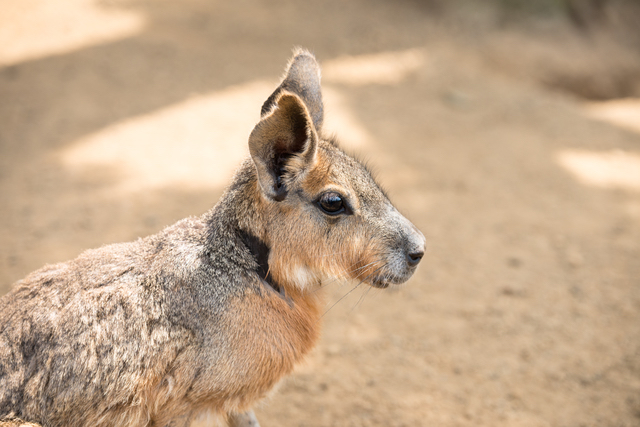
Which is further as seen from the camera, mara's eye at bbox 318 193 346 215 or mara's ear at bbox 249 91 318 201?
mara's eye at bbox 318 193 346 215

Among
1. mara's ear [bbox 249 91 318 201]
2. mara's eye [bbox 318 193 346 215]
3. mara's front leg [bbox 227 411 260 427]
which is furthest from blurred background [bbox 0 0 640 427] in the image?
mara's eye [bbox 318 193 346 215]

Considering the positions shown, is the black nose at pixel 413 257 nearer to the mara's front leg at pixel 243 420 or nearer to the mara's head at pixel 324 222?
the mara's head at pixel 324 222

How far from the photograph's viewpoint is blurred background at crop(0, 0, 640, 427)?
449 centimetres

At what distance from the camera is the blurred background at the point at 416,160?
4.49 m

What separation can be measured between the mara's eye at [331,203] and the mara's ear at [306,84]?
575 millimetres

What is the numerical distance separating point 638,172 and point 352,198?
6587 mm

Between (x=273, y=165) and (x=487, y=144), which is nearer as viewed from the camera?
(x=273, y=165)

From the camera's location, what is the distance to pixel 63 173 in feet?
21.7

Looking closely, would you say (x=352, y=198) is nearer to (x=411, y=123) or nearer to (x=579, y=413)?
(x=579, y=413)

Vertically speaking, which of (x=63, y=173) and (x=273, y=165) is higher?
(x=273, y=165)

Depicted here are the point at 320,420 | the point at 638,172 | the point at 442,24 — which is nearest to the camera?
the point at 320,420

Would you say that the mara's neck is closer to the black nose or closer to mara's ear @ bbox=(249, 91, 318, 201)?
mara's ear @ bbox=(249, 91, 318, 201)

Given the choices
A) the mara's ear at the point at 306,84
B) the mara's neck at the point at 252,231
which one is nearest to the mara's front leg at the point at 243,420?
the mara's neck at the point at 252,231

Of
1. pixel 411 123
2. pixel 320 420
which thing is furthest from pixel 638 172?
pixel 320 420
